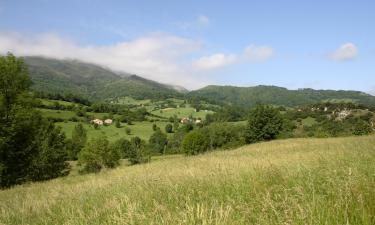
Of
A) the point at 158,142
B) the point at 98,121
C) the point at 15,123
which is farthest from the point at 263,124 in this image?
the point at 98,121

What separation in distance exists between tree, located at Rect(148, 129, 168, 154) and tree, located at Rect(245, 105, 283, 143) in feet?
152

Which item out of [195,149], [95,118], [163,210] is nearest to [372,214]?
[163,210]

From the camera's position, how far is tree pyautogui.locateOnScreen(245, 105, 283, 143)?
80812mm

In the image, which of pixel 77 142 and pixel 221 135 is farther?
pixel 221 135

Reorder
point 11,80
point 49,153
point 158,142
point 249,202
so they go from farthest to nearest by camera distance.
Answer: point 158,142 < point 49,153 < point 11,80 < point 249,202

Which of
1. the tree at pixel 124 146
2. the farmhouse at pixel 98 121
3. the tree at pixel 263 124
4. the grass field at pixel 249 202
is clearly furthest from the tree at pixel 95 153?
the farmhouse at pixel 98 121

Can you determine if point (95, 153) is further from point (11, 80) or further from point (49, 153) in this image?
point (11, 80)

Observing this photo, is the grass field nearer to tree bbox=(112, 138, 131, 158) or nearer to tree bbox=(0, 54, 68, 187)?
tree bbox=(0, 54, 68, 187)

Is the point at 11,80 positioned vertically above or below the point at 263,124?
above

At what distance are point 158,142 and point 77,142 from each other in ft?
105

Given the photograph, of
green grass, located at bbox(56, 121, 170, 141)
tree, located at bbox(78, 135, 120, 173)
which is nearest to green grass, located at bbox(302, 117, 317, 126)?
green grass, located at bbox(56, 121, 170, 141)

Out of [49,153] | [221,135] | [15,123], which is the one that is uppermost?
[15,123]

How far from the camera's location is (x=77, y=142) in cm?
9906

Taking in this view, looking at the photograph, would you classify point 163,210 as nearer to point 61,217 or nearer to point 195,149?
point 61,217
